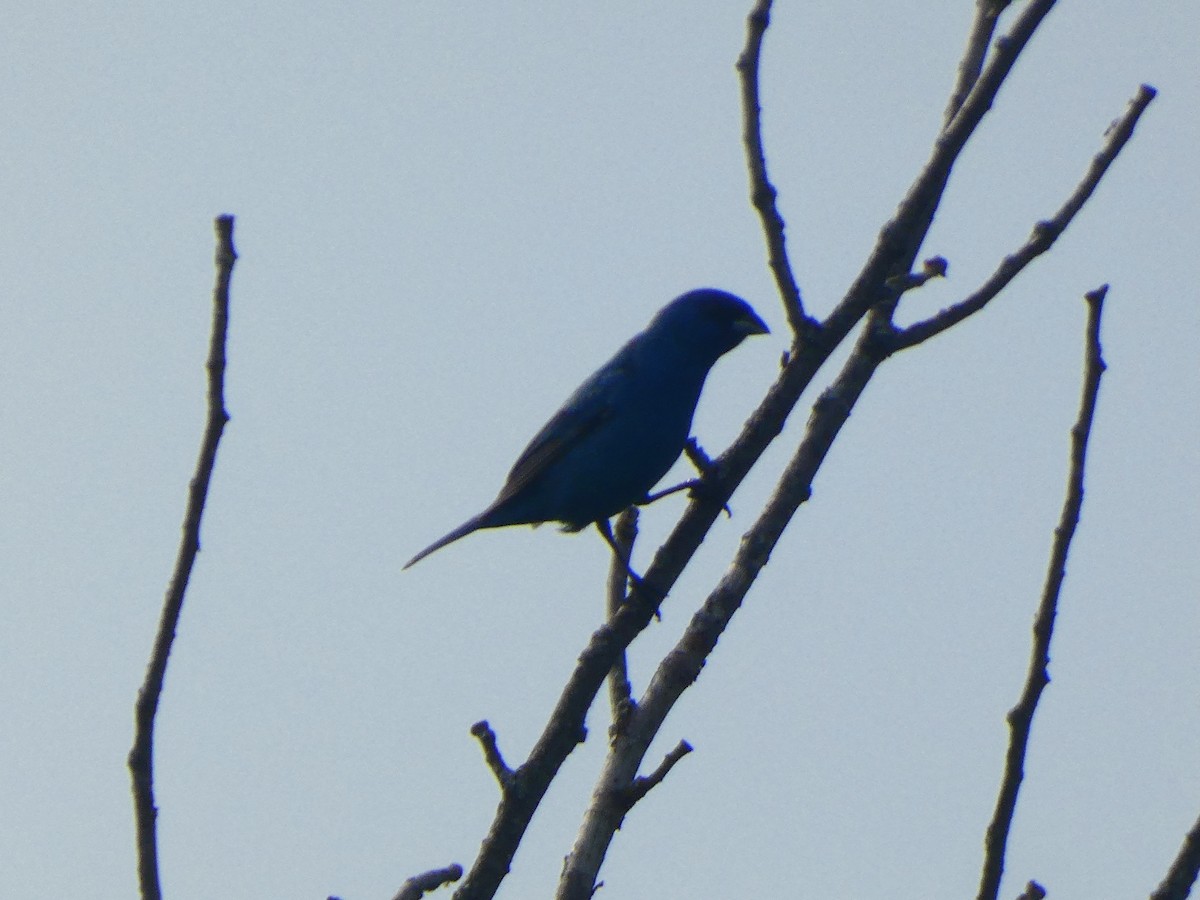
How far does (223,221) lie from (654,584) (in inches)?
97.5

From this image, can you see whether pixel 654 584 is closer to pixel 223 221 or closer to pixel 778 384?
pixel 778 384

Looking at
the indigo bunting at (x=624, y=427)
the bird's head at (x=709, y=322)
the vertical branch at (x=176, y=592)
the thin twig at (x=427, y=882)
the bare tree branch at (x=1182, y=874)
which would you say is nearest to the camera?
the vertical branch at (x=176, y=592)

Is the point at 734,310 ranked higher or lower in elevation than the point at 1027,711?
higher

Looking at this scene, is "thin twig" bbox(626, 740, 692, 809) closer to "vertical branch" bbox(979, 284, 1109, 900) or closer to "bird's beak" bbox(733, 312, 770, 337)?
"vertical branch" bbox(979, 284, 1109, 900)

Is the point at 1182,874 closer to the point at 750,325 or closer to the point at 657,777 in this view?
the point at 657,777

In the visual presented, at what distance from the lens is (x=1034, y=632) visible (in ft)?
11.3

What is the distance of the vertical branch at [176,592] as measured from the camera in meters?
2.95

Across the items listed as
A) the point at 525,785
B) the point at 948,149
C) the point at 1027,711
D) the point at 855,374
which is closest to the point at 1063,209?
the point at 948,149

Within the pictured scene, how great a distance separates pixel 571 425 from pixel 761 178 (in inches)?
170

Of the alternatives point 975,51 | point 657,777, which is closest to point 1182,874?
point 657,777

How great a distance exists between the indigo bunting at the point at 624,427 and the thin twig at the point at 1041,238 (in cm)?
369

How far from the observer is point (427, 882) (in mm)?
3965

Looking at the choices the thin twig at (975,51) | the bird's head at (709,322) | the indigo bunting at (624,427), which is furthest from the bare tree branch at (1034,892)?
the bird's head at (709,322)

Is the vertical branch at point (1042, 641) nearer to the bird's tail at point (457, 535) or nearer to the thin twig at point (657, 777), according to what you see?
the thin twig at point (657, 777)
